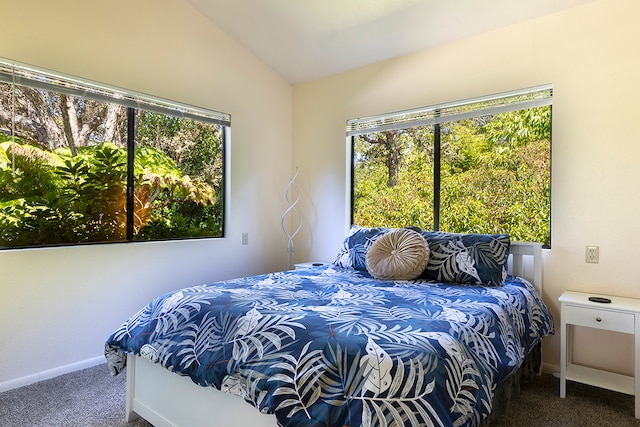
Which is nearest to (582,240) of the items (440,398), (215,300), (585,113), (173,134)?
(585,113)

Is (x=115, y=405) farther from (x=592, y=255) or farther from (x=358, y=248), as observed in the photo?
(x=592, y=255)

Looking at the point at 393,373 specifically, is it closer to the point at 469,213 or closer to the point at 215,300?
the point at 215,300

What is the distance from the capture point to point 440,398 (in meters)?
1.16

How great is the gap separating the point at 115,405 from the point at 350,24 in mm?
3105

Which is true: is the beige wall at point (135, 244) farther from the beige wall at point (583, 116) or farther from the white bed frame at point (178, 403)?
the beige wall at point (583, 116)

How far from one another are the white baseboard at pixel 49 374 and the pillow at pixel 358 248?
6.34 ft

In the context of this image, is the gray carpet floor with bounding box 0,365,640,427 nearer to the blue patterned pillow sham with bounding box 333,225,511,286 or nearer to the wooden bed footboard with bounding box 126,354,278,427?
the wooden bed footboard with bounding box 126,354,278,427

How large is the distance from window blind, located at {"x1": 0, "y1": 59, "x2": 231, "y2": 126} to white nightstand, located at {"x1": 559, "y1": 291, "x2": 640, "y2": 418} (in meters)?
3.14

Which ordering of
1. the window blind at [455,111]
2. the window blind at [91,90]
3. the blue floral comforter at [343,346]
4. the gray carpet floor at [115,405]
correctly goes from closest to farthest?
the blue floral comforter at [343,346]
the gray carpet floor at [115,405]
the window blind at [91,90]
the window blind at [455,111]

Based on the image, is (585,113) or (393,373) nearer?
(393,373)

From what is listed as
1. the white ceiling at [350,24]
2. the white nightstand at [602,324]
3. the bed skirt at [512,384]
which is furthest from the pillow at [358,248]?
the white ceiling at [350,24]

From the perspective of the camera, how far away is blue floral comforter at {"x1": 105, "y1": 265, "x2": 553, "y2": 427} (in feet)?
3.80

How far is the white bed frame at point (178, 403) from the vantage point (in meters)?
1.45

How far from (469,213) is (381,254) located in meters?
0.97
